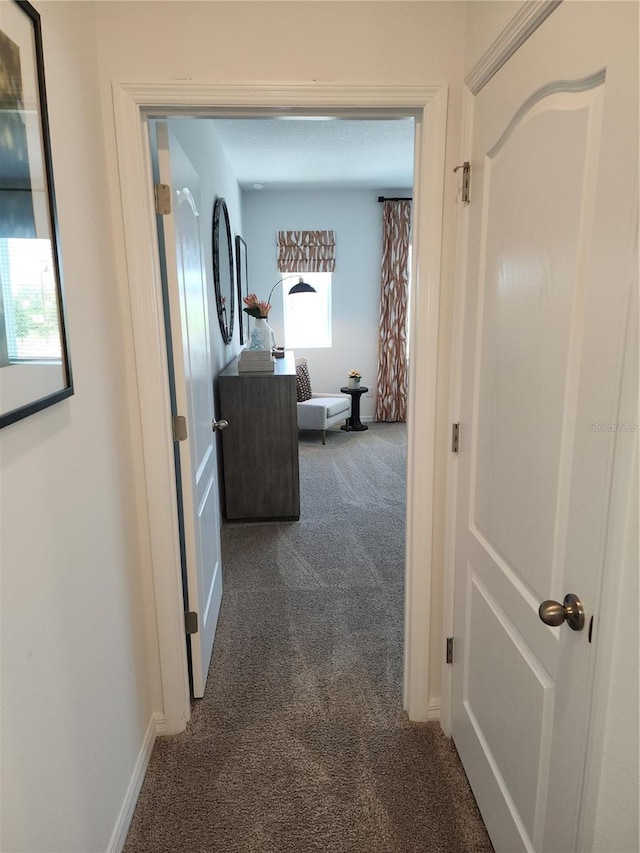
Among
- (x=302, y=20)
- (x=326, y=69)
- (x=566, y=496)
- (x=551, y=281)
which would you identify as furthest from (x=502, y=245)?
(x=302, y=20)

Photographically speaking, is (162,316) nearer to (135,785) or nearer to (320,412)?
(135,785)

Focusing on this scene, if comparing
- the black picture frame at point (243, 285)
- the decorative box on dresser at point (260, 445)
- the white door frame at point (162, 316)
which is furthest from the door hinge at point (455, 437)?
the black picture frame at point (243, 285)

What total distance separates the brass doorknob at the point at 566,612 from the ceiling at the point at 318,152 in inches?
106

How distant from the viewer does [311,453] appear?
5.44 metres

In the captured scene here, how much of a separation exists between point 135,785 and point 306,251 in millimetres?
5589

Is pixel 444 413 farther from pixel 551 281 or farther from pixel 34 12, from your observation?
pixel 34 12

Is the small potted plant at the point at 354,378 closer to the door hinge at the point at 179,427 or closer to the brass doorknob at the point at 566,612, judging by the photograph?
the door hinge at the point at 179,427

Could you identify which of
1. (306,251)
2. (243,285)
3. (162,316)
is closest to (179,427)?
(162,316)

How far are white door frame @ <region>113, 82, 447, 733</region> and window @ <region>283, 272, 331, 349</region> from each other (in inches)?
194

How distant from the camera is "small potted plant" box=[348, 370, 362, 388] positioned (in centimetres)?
623

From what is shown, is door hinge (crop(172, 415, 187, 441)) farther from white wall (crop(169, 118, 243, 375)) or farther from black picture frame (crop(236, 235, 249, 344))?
black picture frame (crop(236, 235, 249, 344))

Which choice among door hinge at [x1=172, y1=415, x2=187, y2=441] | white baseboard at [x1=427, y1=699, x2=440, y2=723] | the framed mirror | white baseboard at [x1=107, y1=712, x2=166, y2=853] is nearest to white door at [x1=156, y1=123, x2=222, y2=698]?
door hinge at [x1=172, y1=415, x2=187, y2=441]

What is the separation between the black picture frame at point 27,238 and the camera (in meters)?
0.94

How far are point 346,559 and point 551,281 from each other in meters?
2.42
